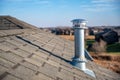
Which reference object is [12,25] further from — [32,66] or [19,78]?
[19,78]

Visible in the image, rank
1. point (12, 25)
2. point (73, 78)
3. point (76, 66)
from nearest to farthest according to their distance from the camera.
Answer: point (73, 78) → point (76, 66) → point (12, 25)

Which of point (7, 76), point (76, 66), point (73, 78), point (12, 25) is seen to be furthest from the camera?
point (12, 25)

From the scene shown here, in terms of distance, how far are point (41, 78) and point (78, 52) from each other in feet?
8.27

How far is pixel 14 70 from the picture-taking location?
3256mm

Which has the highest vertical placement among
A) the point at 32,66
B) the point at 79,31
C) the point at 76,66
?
the point at 79,31

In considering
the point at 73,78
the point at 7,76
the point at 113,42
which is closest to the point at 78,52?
the point at 73,78

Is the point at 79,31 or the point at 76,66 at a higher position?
the point at 79,31

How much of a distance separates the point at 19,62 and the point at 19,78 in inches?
31.6

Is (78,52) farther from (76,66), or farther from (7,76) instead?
(7,76)

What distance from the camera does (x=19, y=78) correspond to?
302cm

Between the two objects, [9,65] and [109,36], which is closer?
[9,65]

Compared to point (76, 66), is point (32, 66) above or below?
above

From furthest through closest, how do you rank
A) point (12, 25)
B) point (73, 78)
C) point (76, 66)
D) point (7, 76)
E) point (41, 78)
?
1. point (12, 25)
2. point (76, 66)
3. point (73, 78)
4. point (41, 78)
5. point (7, 76)

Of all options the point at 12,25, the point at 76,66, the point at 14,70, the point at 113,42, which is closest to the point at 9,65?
the point at 14,70
